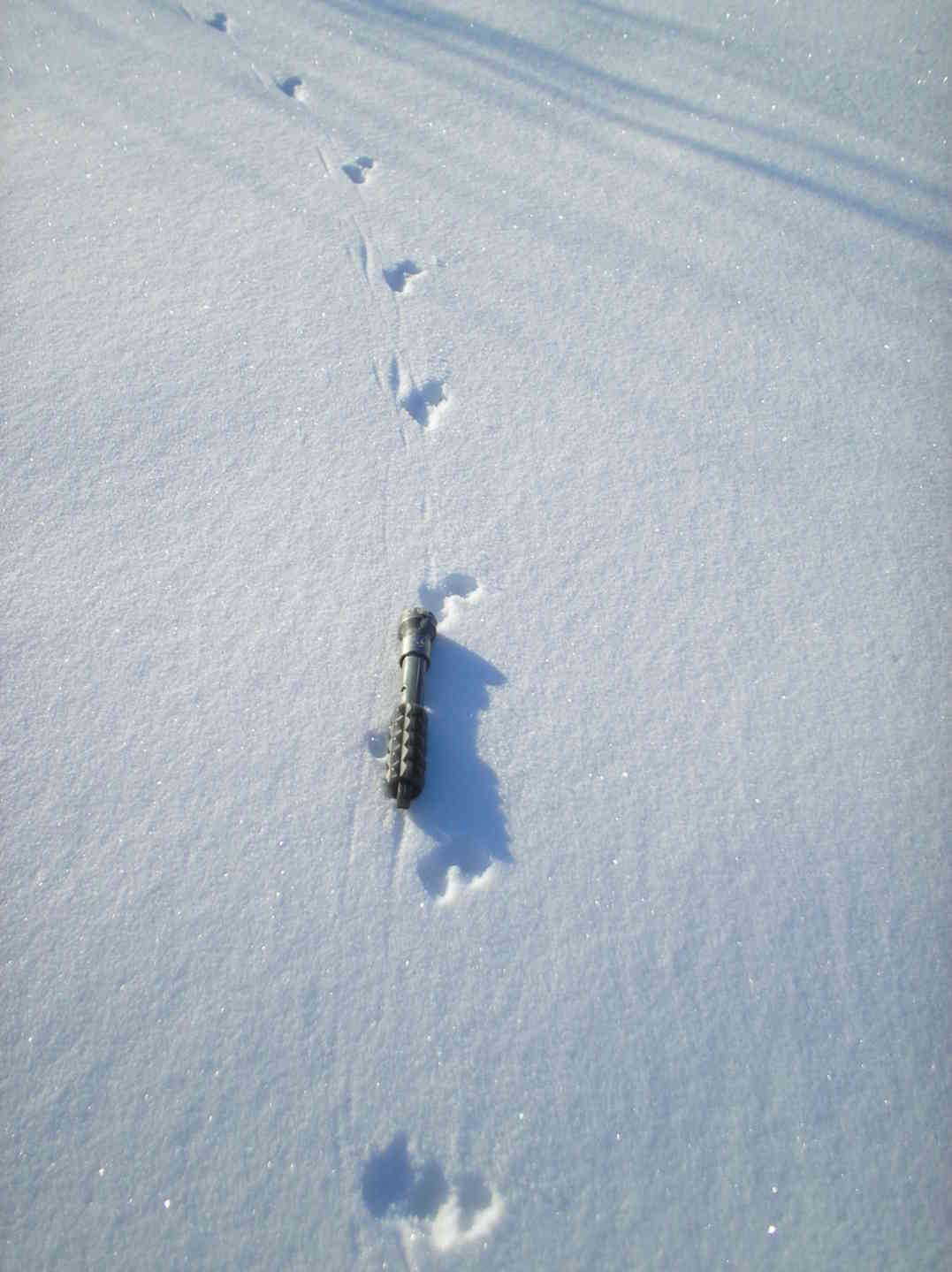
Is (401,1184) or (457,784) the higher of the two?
(457,784)

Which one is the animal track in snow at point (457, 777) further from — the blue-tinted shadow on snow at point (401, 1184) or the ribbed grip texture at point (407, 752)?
the blue-tinted shadow on snow at point (401, 1184)

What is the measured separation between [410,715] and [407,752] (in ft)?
A: 0.25

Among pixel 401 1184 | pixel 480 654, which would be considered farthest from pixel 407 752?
pixel 401 1184

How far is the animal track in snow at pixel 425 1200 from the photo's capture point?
107cm

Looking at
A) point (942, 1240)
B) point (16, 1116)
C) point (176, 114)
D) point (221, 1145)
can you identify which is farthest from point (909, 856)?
point (176, 114)

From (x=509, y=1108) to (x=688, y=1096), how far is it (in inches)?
10.3

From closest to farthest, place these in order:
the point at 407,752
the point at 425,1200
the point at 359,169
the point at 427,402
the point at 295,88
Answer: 1. the point at 425,1200
2. the point at 407,752
3. the point at 427,402
4. the point at 359,169
5. the point at 295,88

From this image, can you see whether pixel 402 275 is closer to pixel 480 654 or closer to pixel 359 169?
pixel 359 169

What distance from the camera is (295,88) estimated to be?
98.1 inches

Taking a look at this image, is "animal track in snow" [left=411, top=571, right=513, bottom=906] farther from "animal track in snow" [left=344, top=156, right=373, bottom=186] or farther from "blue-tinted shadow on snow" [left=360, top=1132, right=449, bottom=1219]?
"animal track in snow" [left=344, top=156, right=373, bottom=186]

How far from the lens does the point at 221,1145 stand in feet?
3.63

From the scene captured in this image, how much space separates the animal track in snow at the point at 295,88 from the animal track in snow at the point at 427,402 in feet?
4.25

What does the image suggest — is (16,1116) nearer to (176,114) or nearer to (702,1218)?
(702,1218)

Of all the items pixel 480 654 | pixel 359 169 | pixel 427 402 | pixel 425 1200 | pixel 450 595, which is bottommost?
pixel 425 1200
